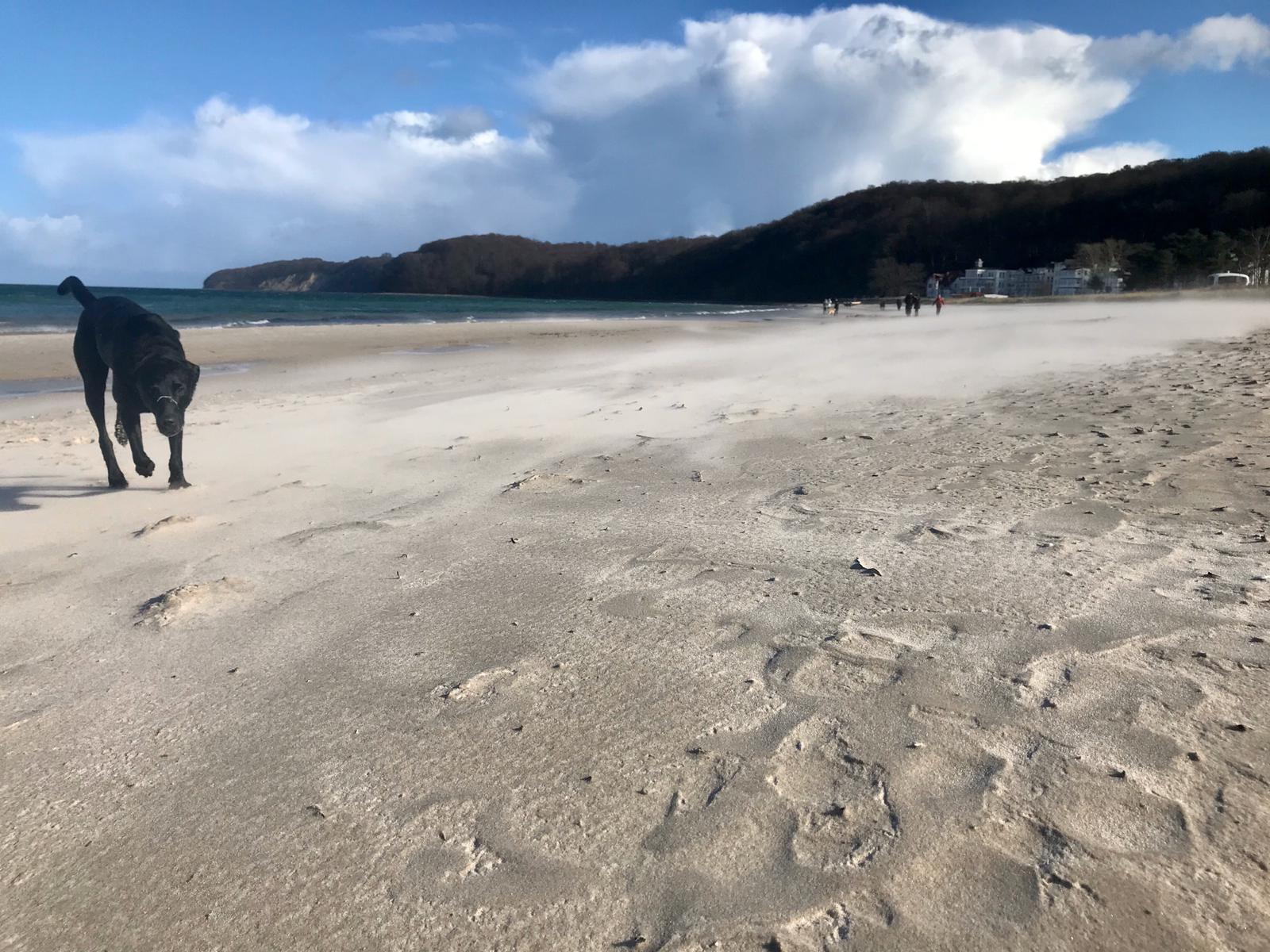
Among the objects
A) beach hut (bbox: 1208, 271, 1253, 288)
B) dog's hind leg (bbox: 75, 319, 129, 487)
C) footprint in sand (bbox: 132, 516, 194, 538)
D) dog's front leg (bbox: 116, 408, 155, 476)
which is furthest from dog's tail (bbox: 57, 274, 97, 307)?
beach hut (bbox: 1208, 271, 1253, 288)

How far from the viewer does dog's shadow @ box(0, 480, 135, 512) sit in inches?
229

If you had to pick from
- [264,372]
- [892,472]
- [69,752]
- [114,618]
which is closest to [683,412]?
[892,472]

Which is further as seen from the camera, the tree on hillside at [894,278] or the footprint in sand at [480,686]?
the tree on hillside at [894,278]

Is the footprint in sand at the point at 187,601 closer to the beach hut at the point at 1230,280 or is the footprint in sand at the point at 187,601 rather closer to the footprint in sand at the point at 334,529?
the footprint in sand at the point at 334,529

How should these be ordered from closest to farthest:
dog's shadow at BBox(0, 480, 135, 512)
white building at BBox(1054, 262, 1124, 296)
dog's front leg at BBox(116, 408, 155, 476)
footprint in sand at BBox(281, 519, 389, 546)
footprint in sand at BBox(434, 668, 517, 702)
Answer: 1. footprint in sand at BBox(434, 668, 517, 702)
2. footprint in sand at BBox(281, 519, 389, 546)
3. dog's shadow at BBox(0, 480, 135, 512)
4. dog's front leg at BBox(116, 408, 155, 476)
5. white building at BBox(1054, 262, 1124, 296)

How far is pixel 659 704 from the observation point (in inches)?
104

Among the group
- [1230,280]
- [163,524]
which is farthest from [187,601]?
[1230,280]

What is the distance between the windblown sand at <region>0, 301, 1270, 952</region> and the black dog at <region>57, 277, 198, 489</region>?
1.45 feet

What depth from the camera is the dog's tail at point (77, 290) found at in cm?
657

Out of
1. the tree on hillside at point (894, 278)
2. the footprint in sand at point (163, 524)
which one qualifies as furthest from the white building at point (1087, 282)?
the footprint in sand at point (163, 524)

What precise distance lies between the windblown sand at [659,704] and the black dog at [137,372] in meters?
0.44

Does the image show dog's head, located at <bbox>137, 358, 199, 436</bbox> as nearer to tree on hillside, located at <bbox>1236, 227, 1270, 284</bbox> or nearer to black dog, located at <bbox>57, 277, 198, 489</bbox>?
black dog, located at <bbox>57, 277, 198, 489</bbox>

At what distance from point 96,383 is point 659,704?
19.4 ft

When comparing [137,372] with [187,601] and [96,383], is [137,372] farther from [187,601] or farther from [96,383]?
[187,601]
